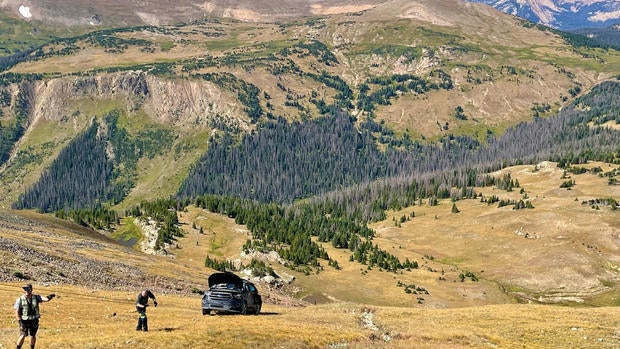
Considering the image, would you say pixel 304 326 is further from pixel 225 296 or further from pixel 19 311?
pixel 19 311

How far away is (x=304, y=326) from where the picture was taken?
4616 cm

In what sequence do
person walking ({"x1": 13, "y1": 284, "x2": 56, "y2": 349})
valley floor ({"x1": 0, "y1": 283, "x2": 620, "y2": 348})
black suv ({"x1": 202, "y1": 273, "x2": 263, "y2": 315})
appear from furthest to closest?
black suv ({"x1": 202, "y1": 273, "x2": 263, "y2": 315}) → valley floor ({"x1": 0, "y1": 283, "x2": 620, "y2": 348}) → person walking ({"x1": 13, "y1": 284, "x2": 56, "y2": 349})

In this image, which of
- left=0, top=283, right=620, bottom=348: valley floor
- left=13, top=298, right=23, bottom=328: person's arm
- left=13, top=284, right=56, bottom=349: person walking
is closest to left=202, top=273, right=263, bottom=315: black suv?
left=0, top=283, right=620, bottom=348: valley floor

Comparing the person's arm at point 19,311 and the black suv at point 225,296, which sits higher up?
the person's arm at point 19,311

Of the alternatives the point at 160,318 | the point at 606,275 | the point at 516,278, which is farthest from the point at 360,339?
the point at 606,275

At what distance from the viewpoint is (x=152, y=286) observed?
82.6m

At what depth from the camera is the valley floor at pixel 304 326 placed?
3647cm

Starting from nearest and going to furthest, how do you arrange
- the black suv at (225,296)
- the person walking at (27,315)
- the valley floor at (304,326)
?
the person walking at (27,315) < the valley floor at (304,326) < the black suv at (225,296)

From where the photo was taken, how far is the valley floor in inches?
1436

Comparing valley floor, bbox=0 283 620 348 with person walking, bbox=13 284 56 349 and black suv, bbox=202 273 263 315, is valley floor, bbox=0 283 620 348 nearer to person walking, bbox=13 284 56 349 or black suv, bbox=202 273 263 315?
black suv, bbox=202 273 263 315

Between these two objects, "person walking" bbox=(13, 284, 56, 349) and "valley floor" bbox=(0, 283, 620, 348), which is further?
"valley floor" bbox=(0, 283, 620, 348)

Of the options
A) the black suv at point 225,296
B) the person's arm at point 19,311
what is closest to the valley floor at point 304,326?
the black suv at point 225,296

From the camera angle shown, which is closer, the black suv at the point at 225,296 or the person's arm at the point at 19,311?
the person's arm at the point at 19,311

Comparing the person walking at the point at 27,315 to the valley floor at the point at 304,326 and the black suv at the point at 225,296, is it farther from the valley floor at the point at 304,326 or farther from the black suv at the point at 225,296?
the black suv at the point at 225,296
